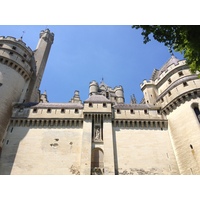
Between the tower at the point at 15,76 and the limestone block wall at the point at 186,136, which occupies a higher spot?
the tower at the point at 15,76

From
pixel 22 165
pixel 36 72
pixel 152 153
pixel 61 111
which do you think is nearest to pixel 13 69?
pixel 36 72

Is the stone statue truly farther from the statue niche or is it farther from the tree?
the tree

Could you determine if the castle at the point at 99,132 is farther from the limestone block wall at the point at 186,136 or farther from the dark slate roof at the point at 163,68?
the dark slate roof at the point at 163,68

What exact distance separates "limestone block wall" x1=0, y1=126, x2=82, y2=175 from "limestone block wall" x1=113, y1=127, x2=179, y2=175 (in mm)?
4158

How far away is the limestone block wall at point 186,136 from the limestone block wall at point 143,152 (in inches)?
30.0

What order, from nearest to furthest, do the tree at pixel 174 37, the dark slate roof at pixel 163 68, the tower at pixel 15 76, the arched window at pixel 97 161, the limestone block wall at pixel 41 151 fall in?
the tree at pixel 174 37, the arched window at pixel 97 161, the limestone block wall at pixel 41 151, the tower at pixel 15 76, the dark slate roof at pixel 163 68

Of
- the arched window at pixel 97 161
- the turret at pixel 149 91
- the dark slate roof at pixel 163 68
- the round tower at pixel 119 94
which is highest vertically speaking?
the round tower at pixel 119 94

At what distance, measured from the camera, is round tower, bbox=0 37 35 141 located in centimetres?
2088

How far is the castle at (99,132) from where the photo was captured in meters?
17.7

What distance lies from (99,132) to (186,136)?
851 centimetres

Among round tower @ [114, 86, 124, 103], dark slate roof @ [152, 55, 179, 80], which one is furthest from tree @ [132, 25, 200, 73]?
round tower @ [114, 86, 124, 103]

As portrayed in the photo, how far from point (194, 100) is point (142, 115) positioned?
559 centimetres

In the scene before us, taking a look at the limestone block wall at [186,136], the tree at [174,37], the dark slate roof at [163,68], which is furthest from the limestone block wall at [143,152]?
the tree at [174,37]
